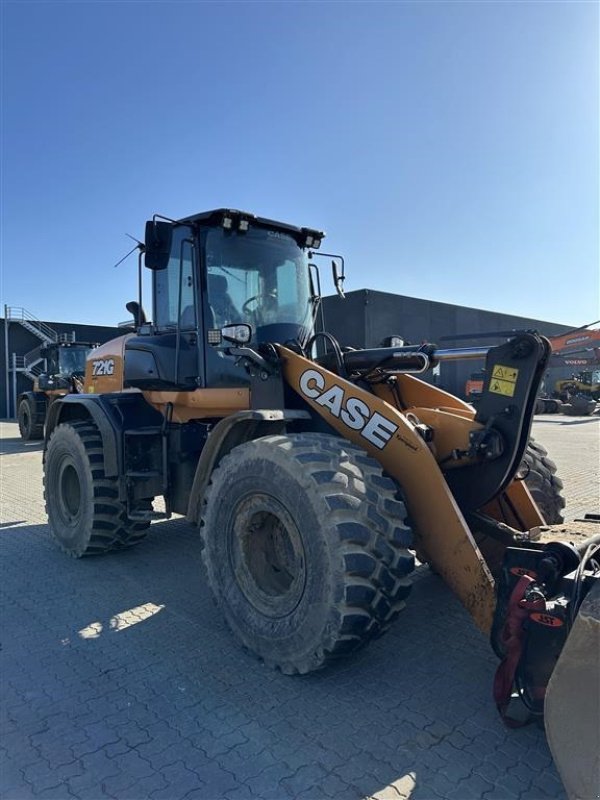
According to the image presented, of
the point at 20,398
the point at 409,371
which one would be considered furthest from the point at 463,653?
the point at 20,398

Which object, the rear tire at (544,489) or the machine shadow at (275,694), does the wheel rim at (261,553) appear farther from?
the rear tire at (544,489)

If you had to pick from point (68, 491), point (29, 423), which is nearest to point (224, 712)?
point (68, 491)

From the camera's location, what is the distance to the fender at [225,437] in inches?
151

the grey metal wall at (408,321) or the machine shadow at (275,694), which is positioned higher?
the grey metal wall at (408,321)

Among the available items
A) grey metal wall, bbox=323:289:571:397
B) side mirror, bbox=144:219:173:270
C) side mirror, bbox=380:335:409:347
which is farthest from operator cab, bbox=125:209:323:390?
grey metal wall, bbox=323:289:571:397

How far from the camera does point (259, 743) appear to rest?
8.61ft

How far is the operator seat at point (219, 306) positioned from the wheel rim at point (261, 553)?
1.70 metres

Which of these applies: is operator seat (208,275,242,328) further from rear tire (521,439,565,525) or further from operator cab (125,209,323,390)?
rear tire (521,439,565,525)

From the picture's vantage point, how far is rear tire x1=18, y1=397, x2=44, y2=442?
56.6 ft

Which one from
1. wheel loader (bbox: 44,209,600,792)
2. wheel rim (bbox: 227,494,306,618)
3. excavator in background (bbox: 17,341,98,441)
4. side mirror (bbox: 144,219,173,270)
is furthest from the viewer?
excavator in background (bbox: 17,341,98,441)

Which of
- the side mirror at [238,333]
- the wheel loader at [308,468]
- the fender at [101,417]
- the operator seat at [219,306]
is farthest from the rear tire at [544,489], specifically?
the fender at [101,417]

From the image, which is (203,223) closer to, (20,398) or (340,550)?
(340,550)

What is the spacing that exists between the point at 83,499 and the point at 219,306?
224 centimetres

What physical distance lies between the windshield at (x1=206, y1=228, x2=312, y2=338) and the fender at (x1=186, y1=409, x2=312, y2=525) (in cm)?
93
